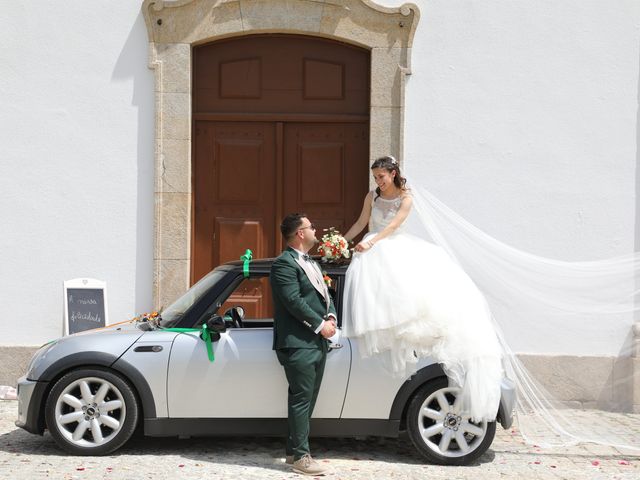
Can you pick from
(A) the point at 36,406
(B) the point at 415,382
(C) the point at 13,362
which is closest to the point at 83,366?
(A) the point at 36,406

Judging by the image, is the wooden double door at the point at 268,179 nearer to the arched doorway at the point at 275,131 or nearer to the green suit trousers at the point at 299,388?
the arched doorway at the point at 275,131

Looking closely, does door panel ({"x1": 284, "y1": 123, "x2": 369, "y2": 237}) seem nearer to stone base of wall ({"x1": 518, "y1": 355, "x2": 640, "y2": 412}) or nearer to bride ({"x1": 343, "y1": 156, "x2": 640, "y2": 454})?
bride ({"x1": 343, "y1": 156, "x2": 640, "y2": 454})

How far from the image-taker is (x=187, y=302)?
6660 millimetres

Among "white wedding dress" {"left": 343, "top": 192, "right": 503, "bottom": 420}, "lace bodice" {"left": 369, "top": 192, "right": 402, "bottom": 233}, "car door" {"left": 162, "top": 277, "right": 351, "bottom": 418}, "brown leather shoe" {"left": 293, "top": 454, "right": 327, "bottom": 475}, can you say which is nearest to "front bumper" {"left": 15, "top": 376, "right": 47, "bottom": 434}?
"car door" {"left": 162, "top": 277, "right": 351, "bottom": 418}

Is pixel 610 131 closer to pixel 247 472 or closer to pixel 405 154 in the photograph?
pixel 405 154

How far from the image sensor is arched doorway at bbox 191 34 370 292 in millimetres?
9797

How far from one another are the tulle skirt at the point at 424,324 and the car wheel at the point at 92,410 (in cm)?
169

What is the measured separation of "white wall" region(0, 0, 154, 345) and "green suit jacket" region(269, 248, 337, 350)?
11.9ft

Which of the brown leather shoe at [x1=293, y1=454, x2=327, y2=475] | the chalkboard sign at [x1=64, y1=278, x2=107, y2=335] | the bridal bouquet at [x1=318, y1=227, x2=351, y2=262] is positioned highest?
the bridal bouquet at [x1=318, y1=227, x2=351, y2=262]

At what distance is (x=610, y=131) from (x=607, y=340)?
223cm

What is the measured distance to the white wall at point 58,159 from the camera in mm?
9406

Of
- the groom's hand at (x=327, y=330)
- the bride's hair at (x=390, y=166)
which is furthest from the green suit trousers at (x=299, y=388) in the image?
the bride's hair at (x=390, y=166)

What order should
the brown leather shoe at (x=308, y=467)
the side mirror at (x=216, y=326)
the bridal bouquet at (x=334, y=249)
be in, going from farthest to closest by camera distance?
the bridal bouquet at (x=334, y=249) → the side mirror at (x=216, y=326) → the brown leather shoe at (x=308, y=467)

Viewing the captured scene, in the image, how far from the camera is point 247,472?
6133 millimetres
